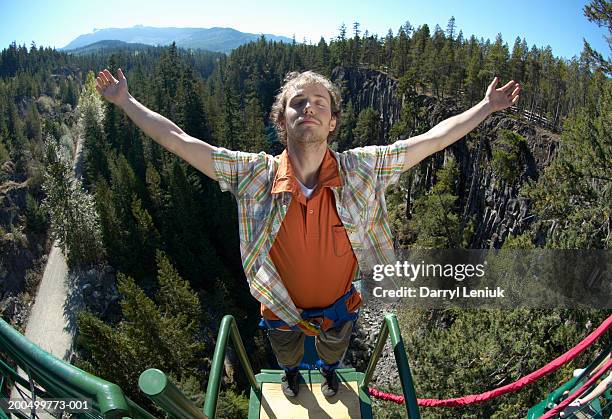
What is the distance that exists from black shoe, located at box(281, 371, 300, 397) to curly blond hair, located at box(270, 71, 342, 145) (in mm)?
2139

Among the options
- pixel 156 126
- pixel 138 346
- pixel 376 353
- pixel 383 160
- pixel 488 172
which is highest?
pixel 156 126

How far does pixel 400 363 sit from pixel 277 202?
4.59 feet

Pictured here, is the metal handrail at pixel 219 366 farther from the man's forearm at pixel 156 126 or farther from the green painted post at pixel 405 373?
the man's forearm at pixel 156 126

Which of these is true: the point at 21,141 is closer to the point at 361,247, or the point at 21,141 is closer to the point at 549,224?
the point at 549,224

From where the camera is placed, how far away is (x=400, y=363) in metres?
2.95

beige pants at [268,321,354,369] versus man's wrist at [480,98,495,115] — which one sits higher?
man's wrist at [480,98,495,115]

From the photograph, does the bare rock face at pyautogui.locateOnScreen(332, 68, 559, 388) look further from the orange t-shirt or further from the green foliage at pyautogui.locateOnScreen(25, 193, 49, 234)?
the green foliage at pyautogui.locateOnScreen(25, 193, 49, 234)

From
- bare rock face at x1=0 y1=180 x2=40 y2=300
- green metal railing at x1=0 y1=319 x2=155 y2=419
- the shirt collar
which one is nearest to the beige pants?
the shirt collar

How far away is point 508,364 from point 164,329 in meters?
17.5

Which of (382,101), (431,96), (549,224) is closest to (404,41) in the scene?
(382,101)

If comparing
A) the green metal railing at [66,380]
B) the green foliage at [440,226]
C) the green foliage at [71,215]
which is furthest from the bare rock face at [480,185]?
the green foliage at [71,215]

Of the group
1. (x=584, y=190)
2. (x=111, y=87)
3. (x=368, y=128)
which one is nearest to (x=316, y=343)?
(x=111, y=87)

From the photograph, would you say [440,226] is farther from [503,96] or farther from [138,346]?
[503,96]

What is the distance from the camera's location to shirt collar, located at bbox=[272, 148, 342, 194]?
3.01 metres
